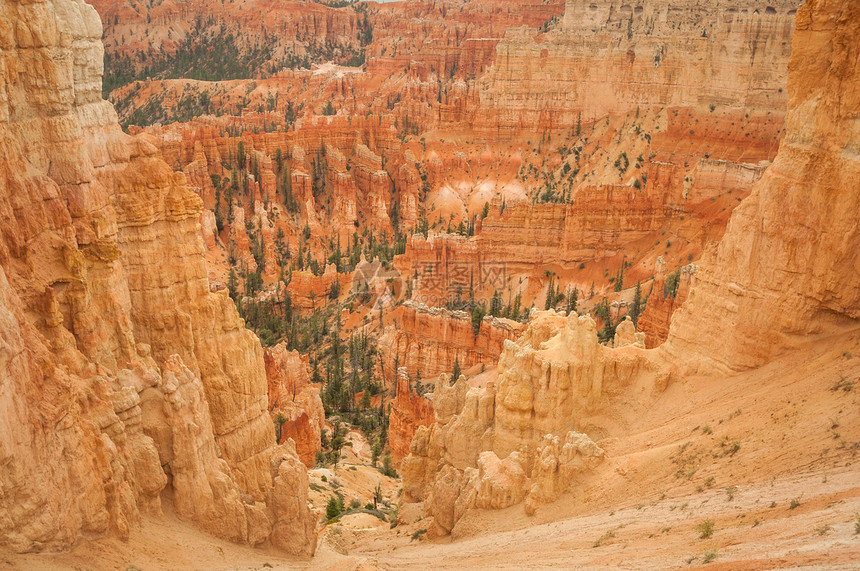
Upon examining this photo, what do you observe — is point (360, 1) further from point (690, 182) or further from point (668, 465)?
point (668, 465)

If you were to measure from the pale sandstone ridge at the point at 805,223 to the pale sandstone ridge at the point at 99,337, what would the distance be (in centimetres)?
1142

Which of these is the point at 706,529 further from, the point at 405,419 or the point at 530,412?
the point at 405,419

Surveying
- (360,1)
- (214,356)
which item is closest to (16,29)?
(214,356)

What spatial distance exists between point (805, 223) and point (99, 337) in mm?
15357

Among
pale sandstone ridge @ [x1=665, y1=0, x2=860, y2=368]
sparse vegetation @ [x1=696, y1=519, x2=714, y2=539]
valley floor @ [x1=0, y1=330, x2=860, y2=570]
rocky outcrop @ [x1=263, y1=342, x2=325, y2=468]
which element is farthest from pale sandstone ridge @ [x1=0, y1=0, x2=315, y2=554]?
pale sandstone ridge @ [x1=665, y1=0, x2=860, y2=368]

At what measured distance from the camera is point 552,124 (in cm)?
8094

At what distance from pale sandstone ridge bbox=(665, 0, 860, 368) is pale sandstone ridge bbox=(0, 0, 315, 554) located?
1142 centimetres

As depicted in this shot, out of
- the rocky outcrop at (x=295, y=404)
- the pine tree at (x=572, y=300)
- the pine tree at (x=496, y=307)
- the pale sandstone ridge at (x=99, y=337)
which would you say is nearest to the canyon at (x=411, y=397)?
the pale sandstone ridge at (x=99, y=337)

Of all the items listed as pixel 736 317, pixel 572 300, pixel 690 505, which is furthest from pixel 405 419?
pixel 690 505

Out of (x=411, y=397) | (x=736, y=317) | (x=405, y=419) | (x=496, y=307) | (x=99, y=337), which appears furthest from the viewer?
(x=496, y=307)

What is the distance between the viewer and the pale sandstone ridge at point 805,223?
52.7 feet

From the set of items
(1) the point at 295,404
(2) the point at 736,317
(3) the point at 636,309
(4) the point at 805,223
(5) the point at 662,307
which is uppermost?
(4) the point at 805,223

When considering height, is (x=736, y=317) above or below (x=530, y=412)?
above

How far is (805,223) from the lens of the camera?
55.0 feet
